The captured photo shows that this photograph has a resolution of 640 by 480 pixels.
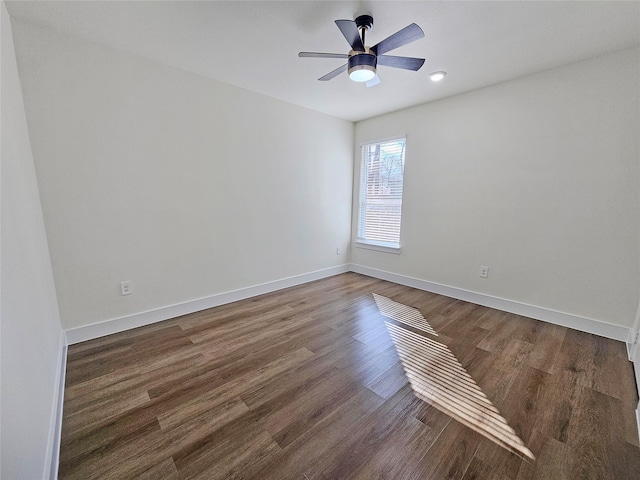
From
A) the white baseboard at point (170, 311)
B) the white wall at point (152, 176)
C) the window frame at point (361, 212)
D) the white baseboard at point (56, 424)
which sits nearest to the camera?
the white baseboard at point (56, 424)

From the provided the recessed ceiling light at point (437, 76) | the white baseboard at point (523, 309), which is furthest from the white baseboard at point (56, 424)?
the recessed ceiling light at point (437, 76)

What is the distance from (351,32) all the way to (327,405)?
7.67 ft

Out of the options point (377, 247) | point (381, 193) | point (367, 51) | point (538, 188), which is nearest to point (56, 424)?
point (367, 51)

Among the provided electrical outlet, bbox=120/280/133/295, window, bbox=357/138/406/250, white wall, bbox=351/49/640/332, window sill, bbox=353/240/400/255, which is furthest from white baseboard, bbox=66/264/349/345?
white wall, bbox=351/49/640/332

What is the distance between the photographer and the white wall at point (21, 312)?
2.76 feet

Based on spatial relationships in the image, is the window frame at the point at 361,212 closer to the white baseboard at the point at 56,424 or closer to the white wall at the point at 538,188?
the white wall at the point at 538,188

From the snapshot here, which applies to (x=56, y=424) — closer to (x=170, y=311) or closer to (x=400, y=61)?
(x=170, y=311)

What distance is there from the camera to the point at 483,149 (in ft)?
9.99

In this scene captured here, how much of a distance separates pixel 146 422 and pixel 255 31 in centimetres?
268

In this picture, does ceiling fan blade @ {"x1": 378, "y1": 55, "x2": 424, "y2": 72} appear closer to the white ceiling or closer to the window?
the white ceiling

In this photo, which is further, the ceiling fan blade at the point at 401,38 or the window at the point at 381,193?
the window at the point at 381,193

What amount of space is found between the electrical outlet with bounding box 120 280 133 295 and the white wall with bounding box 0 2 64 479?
595 mm

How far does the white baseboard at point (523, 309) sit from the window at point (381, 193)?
562mm

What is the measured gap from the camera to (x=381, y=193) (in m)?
4.12
